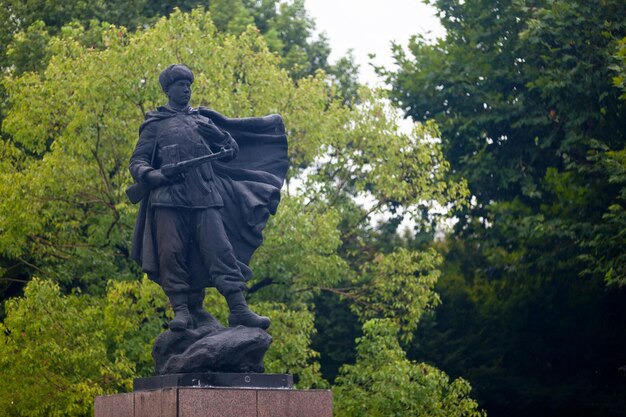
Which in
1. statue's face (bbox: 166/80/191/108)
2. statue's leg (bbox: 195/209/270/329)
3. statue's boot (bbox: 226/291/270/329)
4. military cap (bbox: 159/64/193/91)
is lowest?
statue's boot (bbox: 226/291/270/329)

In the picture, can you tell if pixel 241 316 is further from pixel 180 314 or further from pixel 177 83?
pixel 177 83

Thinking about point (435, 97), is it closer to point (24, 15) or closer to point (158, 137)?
point (24, 15)

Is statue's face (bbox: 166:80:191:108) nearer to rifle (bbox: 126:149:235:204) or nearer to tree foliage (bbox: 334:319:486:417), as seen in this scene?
rifle (bbox: 126:149:235:204)

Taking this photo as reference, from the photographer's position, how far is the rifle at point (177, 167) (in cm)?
1125

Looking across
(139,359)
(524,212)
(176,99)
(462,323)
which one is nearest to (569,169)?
(524,212)

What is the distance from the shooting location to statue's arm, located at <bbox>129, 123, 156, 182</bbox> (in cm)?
1137

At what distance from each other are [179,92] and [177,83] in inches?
3.4

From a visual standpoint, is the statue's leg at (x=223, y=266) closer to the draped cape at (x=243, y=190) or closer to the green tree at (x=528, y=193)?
the draped cape at (x=243, y=190)

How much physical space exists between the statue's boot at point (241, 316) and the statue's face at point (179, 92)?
1.84 meters

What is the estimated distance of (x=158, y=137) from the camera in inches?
456

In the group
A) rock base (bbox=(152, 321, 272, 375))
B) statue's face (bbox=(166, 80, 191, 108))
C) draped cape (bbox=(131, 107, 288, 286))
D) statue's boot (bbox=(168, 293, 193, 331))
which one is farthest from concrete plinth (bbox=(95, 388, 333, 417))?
statue's face (bbox=(166, 80, 191, 108))

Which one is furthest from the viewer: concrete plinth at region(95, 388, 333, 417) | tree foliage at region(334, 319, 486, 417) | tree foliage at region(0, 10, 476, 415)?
tree foliage at region(334, 319, 486, 417)

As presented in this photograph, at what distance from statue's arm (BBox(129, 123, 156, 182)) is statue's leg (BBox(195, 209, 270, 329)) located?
1.98 feet

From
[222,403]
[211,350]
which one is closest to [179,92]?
[211,350]
